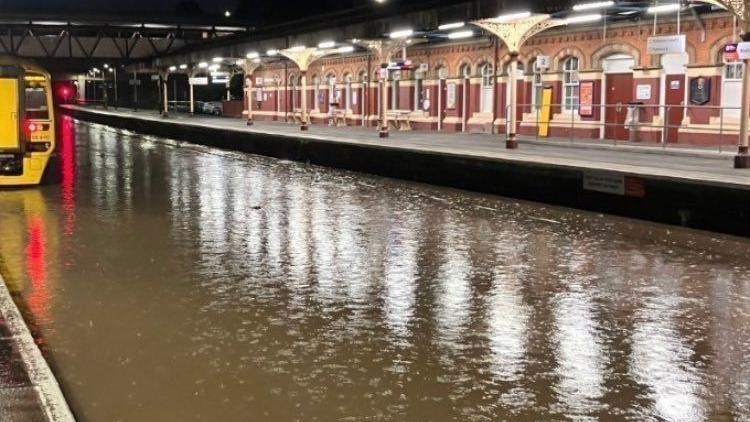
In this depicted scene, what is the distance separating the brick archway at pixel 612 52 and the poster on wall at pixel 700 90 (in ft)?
7.47

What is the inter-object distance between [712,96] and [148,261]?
56.6 ft

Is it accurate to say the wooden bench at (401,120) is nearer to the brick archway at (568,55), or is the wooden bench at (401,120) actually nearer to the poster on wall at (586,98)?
the brick archway at (568,55)

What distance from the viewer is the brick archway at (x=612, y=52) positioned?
2459cm

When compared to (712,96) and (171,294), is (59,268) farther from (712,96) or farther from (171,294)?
(712,96)

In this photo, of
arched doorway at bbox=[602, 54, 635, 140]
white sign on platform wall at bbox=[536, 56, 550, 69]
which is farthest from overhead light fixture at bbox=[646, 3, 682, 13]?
white sign on platform wall at bbox=[536, 56, 550, 69]

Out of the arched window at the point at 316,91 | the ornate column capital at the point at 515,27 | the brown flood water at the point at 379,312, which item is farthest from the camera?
the arched window at the point at 316,91

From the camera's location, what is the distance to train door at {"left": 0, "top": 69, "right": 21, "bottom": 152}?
16.2 meters

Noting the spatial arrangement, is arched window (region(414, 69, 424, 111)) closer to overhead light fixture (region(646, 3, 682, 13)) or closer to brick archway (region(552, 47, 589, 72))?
brick archway (region(552, 47, 589, 72))

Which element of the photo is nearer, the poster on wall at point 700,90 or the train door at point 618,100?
the poster on wall at point 700,90

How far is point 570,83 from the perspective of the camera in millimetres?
27516

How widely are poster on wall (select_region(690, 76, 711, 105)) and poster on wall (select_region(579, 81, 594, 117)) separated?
12.1 ft

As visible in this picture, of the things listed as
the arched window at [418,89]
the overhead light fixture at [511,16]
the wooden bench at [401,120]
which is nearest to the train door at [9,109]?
the overhead light fixture at [511,16]

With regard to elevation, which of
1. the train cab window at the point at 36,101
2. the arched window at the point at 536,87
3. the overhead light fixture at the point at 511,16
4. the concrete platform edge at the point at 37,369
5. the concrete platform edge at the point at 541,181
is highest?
the overhead light fixture at the point at 511,16

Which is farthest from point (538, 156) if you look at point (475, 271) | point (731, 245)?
point (475, 271)
